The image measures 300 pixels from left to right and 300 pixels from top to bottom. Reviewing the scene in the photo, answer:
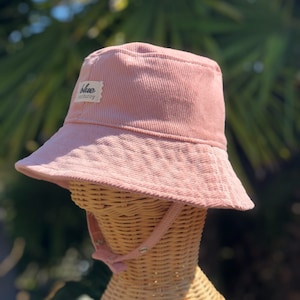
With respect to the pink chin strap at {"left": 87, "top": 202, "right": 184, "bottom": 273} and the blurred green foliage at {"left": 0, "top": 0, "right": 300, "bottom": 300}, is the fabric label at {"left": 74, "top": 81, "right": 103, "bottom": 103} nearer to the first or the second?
the pink chin strap at {"left": 87, "top": 202, "right": 184, "bottom": 273}

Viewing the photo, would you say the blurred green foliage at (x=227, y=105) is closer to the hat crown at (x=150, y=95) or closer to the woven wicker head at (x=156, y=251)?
the woven wicker head at (x=156, y=251)

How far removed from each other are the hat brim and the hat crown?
2 cm

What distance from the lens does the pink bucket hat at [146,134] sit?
0.91 m

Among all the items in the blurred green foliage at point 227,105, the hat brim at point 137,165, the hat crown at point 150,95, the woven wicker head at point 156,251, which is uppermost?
the hat crown at point 150,95

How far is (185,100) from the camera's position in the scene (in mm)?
969

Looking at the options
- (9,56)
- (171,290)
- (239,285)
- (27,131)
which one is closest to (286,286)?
(239,285)

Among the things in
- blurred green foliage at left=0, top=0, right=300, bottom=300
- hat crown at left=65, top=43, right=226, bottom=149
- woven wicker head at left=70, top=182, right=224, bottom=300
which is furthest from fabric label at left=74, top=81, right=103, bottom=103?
blurred green foliage at left=0, top=0, right=300, bottom=300

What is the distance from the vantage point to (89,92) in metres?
0.99

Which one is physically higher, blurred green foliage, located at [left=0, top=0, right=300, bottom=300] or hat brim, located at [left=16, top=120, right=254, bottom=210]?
hat brim, located at [left=16, top=120, right=254, bottom=210]

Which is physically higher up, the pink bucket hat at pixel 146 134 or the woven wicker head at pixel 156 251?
the pink bucket hat at pixel 146 134

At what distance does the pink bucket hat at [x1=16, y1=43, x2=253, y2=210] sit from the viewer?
910 millimetres

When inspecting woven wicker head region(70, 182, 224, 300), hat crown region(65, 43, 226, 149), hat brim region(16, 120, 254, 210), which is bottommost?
woven wicker head region(70, 182, 224, 300)

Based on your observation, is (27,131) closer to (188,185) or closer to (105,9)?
(105,9)

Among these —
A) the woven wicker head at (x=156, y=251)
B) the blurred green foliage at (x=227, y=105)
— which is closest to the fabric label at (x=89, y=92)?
the woven wicker head at (x=156, y=251)
